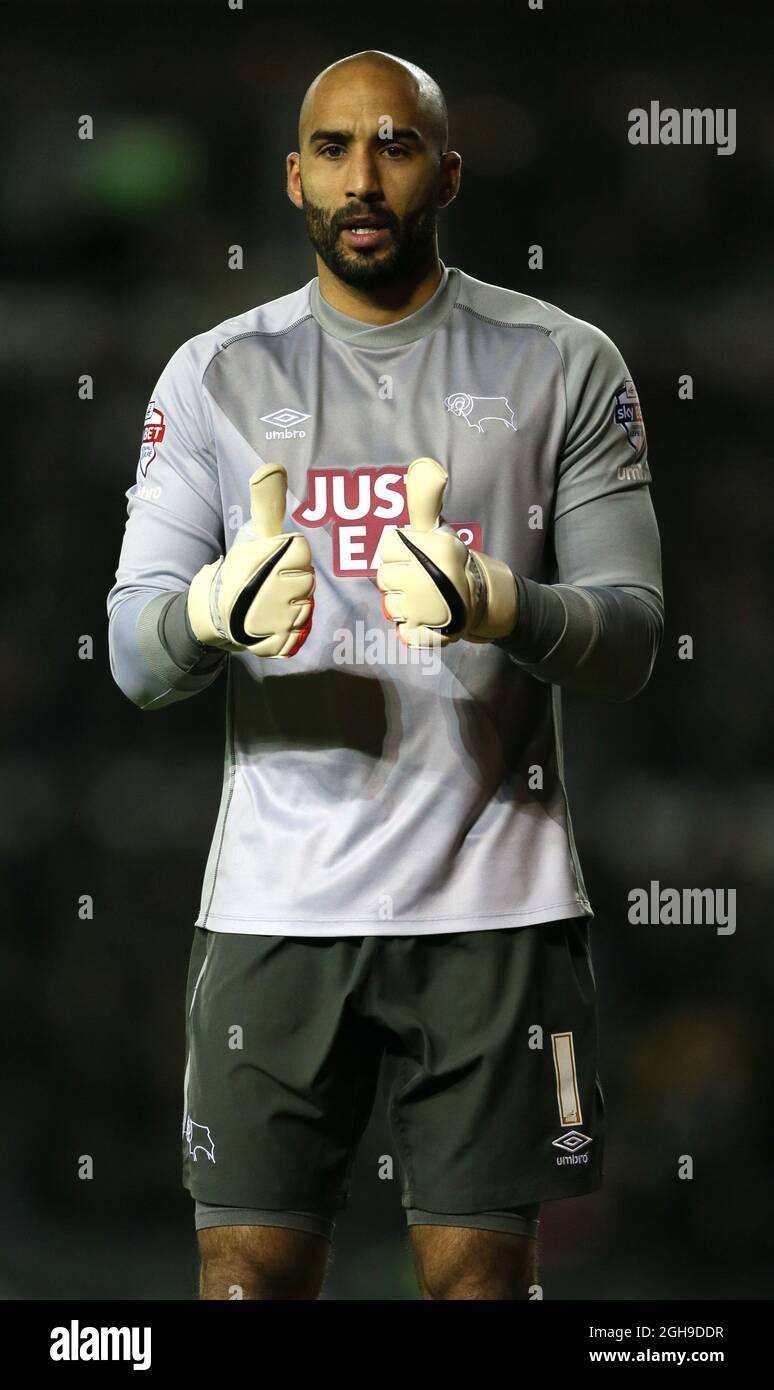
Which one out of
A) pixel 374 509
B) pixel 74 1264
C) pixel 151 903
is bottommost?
pixel 74 1264

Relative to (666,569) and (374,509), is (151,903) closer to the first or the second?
(666,569)

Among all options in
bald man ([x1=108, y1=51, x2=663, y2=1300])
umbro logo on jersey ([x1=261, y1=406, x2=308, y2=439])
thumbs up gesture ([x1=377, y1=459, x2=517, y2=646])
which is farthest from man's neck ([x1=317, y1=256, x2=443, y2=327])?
thumbs up gesture ([x1=377, y1=459, x2=517, y2=646])

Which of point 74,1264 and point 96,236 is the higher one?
point 96,236

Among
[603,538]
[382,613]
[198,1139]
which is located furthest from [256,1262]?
[603,538]

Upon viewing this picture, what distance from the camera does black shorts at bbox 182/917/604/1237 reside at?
1.44 metres

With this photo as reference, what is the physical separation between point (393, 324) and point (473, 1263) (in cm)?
77

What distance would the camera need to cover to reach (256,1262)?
144 cm

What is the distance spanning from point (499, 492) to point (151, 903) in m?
0.94

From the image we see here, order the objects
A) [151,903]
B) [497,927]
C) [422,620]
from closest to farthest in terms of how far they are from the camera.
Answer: [422,620] < [497,927] < [151,903]

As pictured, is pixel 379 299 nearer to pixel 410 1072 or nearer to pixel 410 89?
pixel 410 89

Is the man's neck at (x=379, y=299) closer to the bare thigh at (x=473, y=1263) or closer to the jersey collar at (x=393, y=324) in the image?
the jersey collar at (x=393, y=324)
